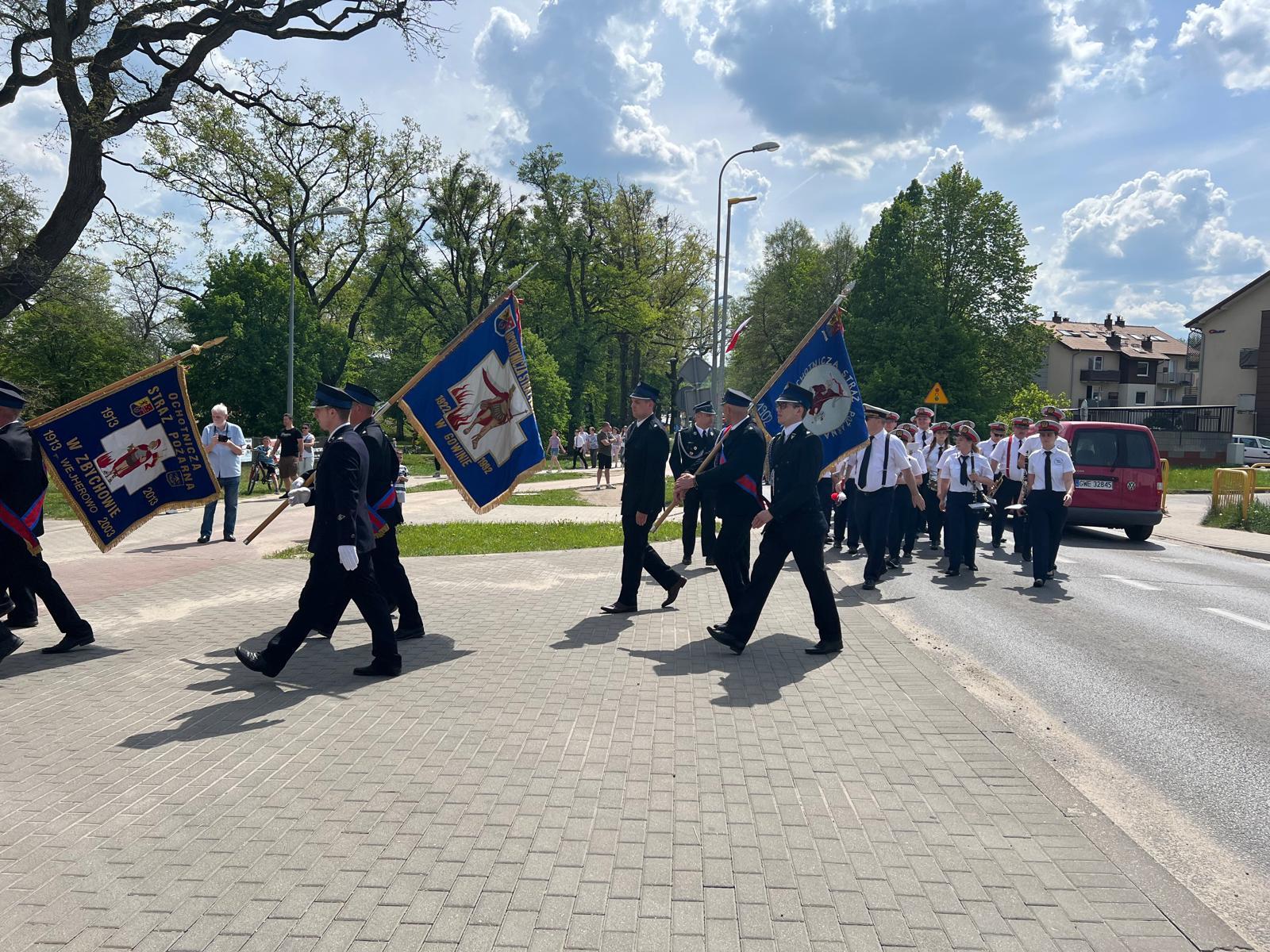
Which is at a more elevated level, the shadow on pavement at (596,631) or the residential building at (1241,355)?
the residential building at (1241,355)

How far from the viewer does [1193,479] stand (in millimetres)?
32812

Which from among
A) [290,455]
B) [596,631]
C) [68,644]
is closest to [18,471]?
[68,644]

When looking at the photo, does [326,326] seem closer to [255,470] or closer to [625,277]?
[625,277]

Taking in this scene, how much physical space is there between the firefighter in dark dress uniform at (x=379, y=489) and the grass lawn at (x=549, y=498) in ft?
40.9

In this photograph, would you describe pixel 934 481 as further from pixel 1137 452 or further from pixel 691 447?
pixel 691 447

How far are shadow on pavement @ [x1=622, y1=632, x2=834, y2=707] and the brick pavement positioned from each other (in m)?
0.04

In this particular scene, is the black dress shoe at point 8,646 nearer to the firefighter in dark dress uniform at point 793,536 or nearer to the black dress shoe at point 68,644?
the black dress shoe at point 68,644

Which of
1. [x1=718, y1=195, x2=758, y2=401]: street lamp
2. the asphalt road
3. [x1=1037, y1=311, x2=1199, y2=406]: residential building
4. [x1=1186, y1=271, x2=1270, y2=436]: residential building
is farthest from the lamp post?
[x1=1037, y1=311, x2=1199, y2=406]: residential building

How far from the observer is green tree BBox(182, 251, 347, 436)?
40.4 metres

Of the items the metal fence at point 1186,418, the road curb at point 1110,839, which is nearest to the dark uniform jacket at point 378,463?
the road curb at point 1110,839

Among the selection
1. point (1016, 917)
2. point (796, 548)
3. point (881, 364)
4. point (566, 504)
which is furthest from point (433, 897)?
point (881, 364)

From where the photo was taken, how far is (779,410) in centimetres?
689

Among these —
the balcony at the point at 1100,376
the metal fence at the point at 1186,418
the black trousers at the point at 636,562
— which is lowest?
the black trousers at the point at 636,562

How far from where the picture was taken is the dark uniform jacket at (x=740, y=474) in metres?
7.11
